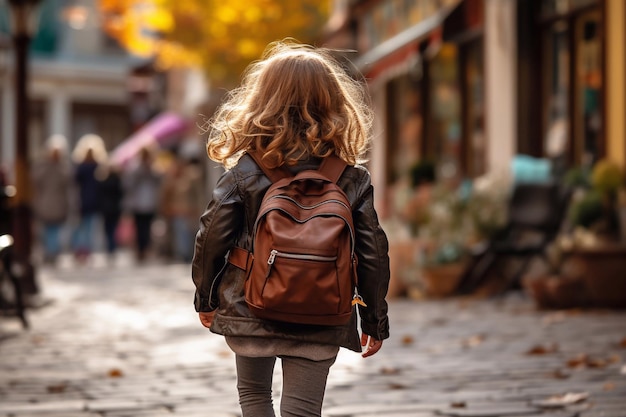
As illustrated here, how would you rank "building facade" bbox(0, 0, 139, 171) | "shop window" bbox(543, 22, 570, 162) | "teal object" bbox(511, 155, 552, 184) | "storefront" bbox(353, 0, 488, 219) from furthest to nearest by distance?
"building facade" bbox(0, 0, 139, 171), "storefront" bbox(353, 0, 488, 219), "shop window" bbox(543, 22, 570, 162), "teal object" bbox(511, 155, 552, 184)

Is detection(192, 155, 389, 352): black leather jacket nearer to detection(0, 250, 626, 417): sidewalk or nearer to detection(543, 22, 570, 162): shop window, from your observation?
detection(0, 250, 626, 417): sidewalk

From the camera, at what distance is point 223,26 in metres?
24.0

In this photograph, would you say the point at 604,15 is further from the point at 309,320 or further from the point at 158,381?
the point at 309,320

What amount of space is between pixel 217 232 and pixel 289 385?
51cm

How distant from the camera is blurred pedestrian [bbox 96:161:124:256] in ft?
71.2

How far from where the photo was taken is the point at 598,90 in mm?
12578

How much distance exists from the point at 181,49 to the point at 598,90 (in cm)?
1448

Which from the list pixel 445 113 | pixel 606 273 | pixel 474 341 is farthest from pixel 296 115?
pixel 445 113

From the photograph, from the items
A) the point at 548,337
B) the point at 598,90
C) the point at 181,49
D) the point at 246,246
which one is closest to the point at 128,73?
the point at 181,49

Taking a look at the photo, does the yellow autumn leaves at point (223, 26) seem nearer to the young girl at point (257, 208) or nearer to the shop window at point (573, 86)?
the shop window at point (573, 86)

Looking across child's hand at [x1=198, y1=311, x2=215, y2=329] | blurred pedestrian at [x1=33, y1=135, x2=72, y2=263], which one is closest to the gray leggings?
child's hand at [x1=198, y1=311, x2=215, y2=329]

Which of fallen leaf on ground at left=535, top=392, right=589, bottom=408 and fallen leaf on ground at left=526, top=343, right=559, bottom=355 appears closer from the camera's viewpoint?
fallen leaf on ground at left=535, top=392, right=589, bottom=408

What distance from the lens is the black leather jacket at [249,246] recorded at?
399 cm

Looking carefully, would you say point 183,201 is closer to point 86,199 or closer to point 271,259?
point 86,199
